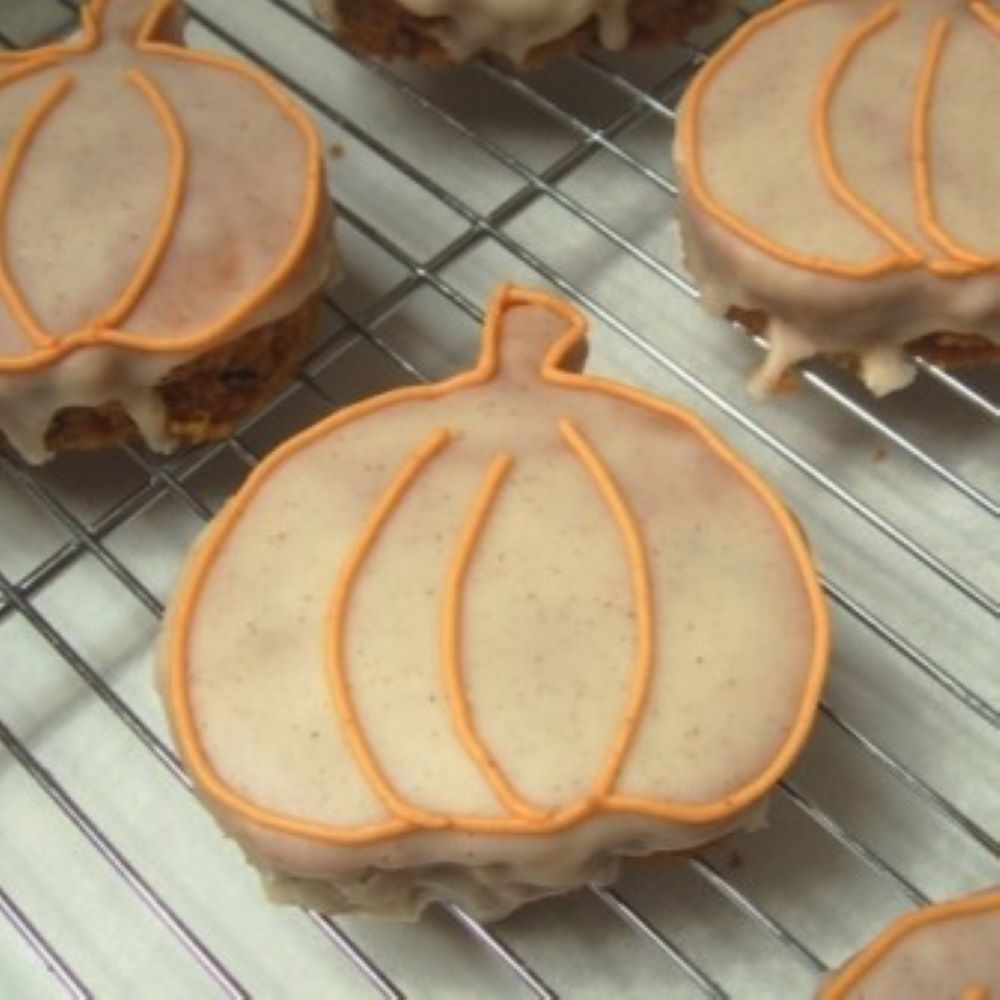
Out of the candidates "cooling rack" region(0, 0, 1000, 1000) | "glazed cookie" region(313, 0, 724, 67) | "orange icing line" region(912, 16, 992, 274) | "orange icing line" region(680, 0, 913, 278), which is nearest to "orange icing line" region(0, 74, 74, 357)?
"cooling rack" region(0, 0, 1000, 1000)

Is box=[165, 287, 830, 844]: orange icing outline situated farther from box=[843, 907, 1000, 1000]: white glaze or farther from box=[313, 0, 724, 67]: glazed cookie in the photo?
box=[313, 0, 724, 67]: glazed cookie

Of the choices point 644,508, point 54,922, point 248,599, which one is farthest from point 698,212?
point 54,922

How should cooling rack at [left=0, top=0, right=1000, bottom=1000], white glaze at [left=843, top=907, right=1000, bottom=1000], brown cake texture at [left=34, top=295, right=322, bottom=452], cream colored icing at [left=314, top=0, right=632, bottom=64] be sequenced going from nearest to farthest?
white glaze at [left=843, top=907, right=1000, bottom=1000] → cooling rack at [left=0, top=0, right=1000, bottom=1000] → brown cake texture at [left=34, top=295, right=322, bottom=452] → cream colored icing at [left=314, top=0, right=632, bottom=64]

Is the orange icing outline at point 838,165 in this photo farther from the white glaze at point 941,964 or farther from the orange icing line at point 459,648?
the white glaze at point 941,964

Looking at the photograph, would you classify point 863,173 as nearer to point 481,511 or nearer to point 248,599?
point 481,511

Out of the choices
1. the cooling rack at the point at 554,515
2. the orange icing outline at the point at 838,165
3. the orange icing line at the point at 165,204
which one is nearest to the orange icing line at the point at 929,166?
the orange icing outline at the point at 838,165

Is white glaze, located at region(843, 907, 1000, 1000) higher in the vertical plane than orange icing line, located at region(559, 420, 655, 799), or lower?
lower

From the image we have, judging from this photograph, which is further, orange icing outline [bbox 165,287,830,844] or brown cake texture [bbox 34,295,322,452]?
brown cake texture [bbox 34,295,322,452]
